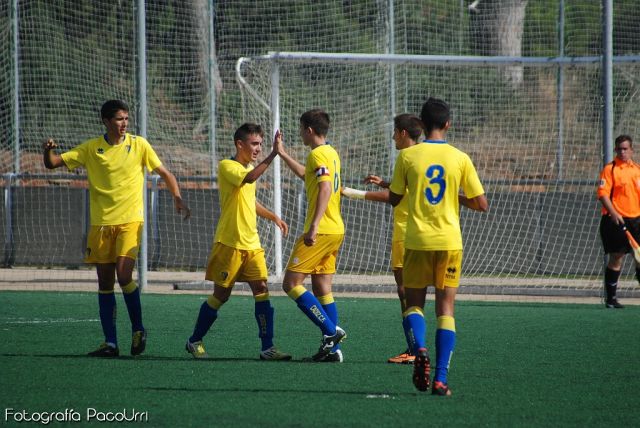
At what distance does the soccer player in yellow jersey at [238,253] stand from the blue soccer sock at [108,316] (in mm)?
627

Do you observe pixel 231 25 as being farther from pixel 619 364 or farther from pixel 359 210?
pixel 619 364

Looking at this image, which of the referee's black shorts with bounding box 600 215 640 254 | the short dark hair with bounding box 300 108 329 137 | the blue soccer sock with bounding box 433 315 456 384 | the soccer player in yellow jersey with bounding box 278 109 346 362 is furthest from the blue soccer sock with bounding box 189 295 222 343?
the referee's black shorts with bounding box 600 215 640 254

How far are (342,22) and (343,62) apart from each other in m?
4.86

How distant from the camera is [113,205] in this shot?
845 cm

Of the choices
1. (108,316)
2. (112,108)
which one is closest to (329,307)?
(108,316)

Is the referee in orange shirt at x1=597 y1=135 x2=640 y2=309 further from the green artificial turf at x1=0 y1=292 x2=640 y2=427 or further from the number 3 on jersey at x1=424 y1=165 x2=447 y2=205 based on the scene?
the number 3 on jersey at x1=424 y1=165 x2=447 y2=205

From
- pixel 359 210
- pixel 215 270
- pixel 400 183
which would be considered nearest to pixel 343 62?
pixel 359 210

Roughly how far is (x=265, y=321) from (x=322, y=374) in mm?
1029

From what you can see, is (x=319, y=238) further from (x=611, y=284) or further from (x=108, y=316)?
(x=611, y=284)

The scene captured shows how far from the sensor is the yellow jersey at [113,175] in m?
8.45

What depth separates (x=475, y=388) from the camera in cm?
675

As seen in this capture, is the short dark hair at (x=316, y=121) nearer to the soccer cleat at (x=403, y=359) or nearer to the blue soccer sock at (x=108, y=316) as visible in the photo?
the soccer cleat at (x=403, y=359)

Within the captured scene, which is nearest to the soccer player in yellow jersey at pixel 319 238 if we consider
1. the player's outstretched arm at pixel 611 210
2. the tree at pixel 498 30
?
the player's outstretched arm at pixel 611 210

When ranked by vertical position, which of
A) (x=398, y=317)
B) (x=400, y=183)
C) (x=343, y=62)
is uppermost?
(x=343, y=62)
